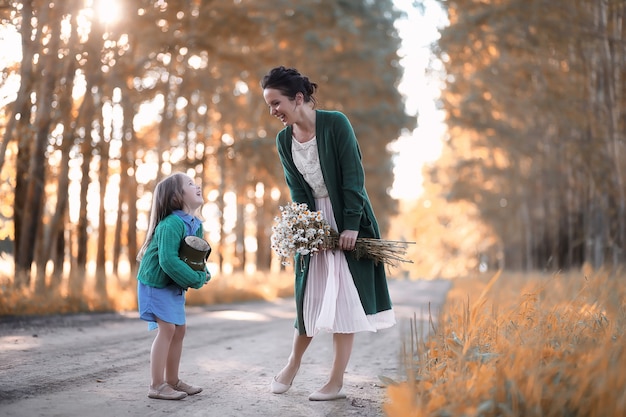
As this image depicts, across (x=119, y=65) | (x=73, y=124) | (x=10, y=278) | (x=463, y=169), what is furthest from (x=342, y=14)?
(x=463, y=169)

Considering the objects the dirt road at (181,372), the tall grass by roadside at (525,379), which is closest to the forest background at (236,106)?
the dirt road at (181,372)

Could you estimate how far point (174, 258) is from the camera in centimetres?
480

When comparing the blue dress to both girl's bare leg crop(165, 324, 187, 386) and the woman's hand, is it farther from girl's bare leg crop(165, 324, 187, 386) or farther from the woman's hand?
the woman's hand

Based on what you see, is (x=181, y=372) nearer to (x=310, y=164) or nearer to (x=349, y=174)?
(x=310, y=164)

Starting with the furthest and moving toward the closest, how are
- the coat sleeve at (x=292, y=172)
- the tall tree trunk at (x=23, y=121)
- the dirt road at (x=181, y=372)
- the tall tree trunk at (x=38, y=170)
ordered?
the tall tree trunk at (x=38, y=170)
the tall tree trunk at (x=23, y=121)
the coat sleeve at (x=292, y=172)
the dirt road at (x=181, y=372)

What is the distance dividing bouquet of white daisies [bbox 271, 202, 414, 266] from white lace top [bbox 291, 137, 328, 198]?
0.20 metres

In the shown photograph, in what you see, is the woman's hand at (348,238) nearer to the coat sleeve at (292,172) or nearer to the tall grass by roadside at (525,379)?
the coat sleeve at (292,172)

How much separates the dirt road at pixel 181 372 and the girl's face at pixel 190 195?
4.24ft

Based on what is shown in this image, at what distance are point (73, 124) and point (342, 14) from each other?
6.88 metres

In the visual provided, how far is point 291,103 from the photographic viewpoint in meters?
5.13

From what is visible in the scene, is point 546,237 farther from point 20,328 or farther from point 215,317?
point 20,328

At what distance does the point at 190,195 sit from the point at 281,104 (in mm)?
885

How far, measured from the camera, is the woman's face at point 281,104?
5.10 metres

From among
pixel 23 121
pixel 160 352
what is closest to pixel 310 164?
pixel 160 352
